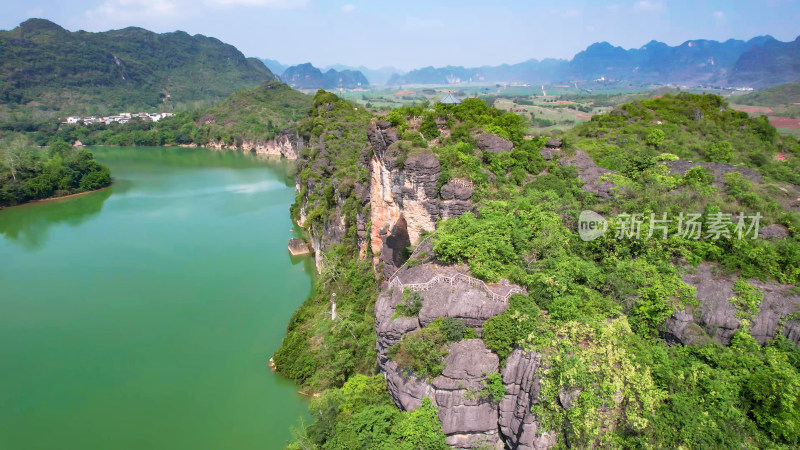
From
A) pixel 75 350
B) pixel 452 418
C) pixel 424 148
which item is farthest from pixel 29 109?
pixel 452 418

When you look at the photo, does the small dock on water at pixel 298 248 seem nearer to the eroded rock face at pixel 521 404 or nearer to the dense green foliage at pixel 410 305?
the dense green foliage at pixel 410 305

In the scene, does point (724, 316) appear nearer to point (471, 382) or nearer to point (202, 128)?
point (471, 382)

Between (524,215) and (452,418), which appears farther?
(524,215)

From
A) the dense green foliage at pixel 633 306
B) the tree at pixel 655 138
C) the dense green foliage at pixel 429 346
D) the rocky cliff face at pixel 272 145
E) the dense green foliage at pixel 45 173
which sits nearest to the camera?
the dense green foliage at pixel 633 306

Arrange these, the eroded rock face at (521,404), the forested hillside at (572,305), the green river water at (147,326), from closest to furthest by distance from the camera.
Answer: the forested hillside at (572,305), the eroded rock face at (521,404), the green river water at (147,326)

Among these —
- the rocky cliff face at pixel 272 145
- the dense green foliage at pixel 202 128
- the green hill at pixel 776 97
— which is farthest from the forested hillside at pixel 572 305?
the dense green foliage at pixel 202 128

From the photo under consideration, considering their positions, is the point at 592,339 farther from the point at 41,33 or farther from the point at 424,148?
the point at 41,33
